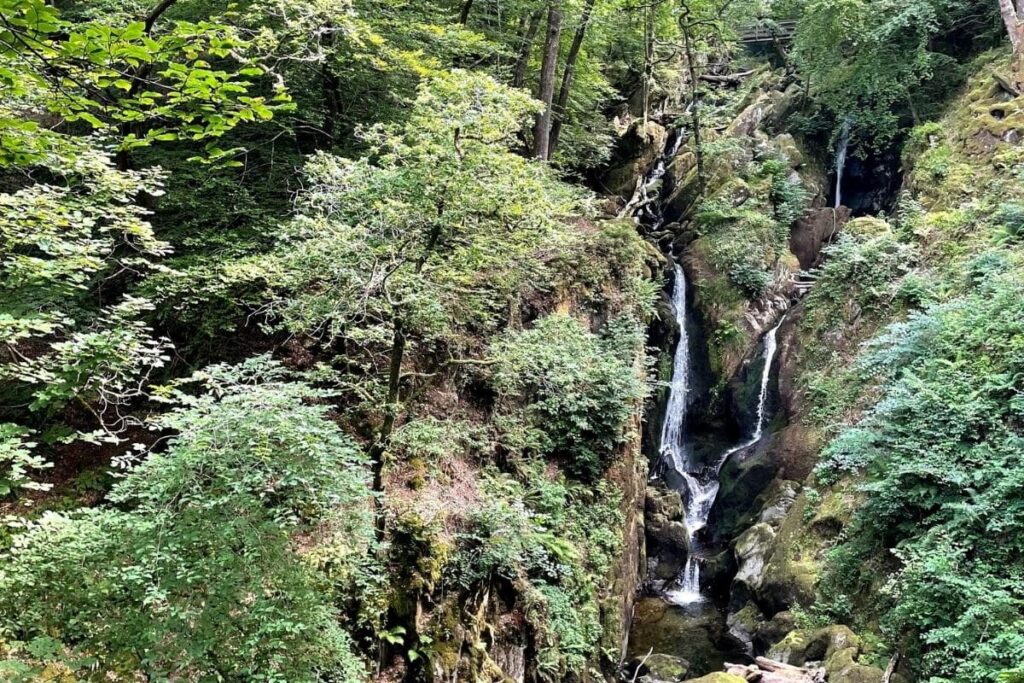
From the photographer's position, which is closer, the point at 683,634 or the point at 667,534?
the point at 683,634

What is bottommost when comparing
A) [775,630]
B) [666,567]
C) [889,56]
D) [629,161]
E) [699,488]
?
[666,567]

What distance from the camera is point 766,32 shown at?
28.5 metres

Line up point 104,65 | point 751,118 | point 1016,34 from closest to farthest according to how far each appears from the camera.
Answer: point 104,65
point 1016,34
point 751,118

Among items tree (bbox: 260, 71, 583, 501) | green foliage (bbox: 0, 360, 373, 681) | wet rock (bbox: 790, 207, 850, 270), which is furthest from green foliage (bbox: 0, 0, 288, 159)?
wet rock (bbox: 790, 207, 850, 270)

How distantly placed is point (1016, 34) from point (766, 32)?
13.4 m

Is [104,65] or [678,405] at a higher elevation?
[104,65]

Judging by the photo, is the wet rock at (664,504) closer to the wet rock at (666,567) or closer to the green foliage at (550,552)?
the wet rock at (666,567)

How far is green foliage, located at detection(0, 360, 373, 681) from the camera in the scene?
12.2 ft

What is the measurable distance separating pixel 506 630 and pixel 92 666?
456 cm

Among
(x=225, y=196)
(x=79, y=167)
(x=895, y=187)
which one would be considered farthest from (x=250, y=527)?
(x=895, y=187)

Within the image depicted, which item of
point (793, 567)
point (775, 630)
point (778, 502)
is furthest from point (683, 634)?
point (778, 502)

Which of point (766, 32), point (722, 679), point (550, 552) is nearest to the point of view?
point (550, 552)

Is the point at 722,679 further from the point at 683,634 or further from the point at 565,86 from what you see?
the point at 565,86

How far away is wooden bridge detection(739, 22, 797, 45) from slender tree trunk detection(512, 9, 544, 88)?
16.3 m
